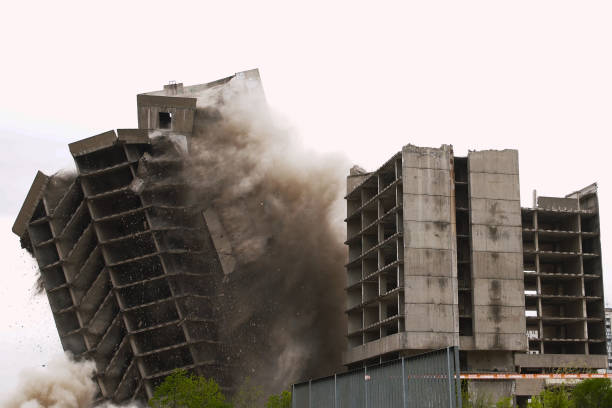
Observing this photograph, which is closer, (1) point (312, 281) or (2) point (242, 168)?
(2) point (242, 168)

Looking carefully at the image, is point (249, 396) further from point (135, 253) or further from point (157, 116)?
point (157, 116)

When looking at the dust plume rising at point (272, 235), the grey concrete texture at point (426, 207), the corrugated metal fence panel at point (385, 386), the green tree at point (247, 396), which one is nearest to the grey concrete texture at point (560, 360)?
the grey concrete texture at point (426, 207)

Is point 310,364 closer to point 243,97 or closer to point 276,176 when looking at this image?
point 276,176

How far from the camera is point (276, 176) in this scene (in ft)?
229

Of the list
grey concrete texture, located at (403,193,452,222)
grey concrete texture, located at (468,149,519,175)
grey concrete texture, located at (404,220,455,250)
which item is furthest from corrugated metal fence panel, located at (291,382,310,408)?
grey concrete texture, located at (468,149,519,175)

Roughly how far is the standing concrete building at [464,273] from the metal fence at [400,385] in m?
25.4

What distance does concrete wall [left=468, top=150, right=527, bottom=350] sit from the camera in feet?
196

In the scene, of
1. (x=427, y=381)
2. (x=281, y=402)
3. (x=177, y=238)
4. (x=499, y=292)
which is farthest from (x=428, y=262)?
(x=427, y=381)

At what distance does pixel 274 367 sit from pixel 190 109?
22.7 metres

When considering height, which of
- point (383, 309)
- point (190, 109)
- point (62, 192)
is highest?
point (190, 109)

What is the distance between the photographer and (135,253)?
219 feet

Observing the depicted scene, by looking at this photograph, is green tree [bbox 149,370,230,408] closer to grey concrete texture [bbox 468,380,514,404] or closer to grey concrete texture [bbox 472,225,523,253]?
grey concrete texture [bbox 468,380,514,404]

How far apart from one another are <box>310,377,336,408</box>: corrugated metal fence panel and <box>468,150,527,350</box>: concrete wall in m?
26.1

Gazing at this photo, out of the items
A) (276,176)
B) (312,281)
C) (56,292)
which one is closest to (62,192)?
(56,292)
